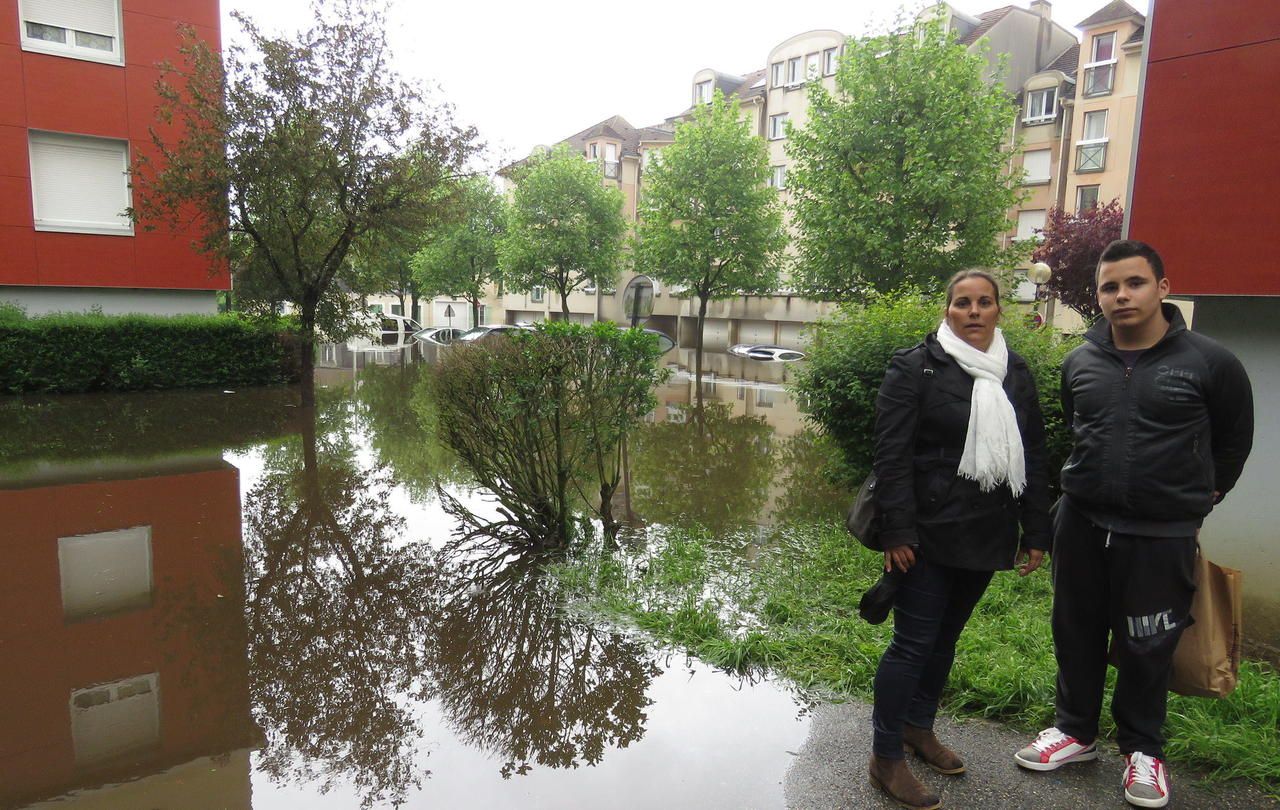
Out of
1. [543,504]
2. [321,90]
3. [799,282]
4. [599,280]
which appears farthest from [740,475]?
[599,280]

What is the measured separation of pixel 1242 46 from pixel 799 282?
16.9 metres

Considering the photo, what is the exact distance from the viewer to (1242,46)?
15.7ft

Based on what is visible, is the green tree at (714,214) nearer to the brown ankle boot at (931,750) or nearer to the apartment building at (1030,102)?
the apartment building at (1030,102)

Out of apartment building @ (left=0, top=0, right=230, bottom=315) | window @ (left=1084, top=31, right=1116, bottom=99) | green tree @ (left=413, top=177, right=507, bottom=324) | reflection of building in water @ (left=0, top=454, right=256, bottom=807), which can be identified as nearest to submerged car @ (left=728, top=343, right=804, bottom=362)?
green tree @ (left=413, top=177, right=507, bottom=324)

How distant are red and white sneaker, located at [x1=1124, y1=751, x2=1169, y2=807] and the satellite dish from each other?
6.59m

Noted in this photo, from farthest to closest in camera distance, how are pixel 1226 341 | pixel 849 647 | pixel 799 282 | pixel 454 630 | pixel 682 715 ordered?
pixel 799 282, pixel 1226 341, pixel 454 630, pixel 849 647, pixel 682 715

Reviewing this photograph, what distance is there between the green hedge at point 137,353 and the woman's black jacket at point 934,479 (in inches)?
645

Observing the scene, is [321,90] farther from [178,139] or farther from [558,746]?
[558,746]

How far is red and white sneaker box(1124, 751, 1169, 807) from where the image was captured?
9.59 feet

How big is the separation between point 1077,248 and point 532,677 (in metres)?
30.8

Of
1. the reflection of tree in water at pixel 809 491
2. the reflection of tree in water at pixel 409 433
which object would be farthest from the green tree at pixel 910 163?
the reflection of tree in water at pixel 409 433

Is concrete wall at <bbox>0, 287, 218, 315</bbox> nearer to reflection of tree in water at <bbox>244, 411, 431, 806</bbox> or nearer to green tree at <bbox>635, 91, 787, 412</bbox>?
reflection of tree in water at <bbox>244, 411, 431, 806</bbox>

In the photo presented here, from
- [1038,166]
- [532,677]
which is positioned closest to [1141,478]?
[532,677]

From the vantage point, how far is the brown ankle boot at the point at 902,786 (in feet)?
9.67
